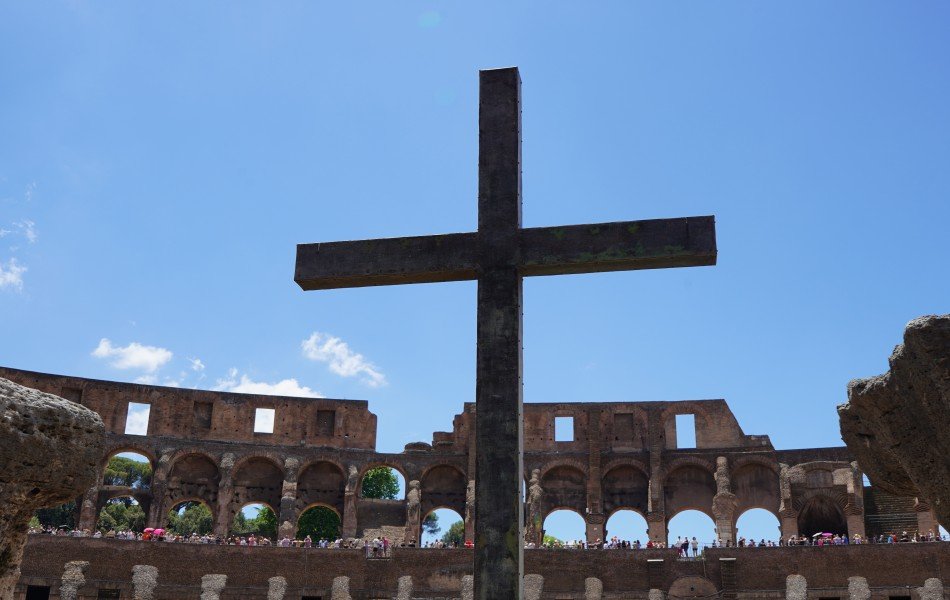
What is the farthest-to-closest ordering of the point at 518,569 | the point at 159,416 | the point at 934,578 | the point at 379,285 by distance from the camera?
the point at 159,416
the point at 934,578
the point at 379,285
the point at 518,569

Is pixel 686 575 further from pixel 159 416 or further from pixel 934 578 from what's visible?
pixel 159 416

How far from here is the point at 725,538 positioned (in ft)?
119

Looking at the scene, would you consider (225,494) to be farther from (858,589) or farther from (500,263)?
(500,263)

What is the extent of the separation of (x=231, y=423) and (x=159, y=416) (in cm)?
297

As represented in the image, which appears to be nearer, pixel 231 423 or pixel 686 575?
pixel 686 575

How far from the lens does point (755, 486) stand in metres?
38.7

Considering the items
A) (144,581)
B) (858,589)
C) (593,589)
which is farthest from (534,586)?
(144,581)

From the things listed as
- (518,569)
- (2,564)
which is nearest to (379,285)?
(518,569)

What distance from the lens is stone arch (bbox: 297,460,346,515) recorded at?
1588 inches

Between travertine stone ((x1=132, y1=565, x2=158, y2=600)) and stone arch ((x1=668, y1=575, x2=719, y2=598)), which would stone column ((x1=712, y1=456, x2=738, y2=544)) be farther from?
travertine stone ((x1=132, y1=565, x2=158, y2=600))

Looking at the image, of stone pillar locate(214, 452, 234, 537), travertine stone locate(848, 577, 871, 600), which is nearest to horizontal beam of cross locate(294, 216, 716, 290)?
travertine stone locate(848, 577, 871, 600)

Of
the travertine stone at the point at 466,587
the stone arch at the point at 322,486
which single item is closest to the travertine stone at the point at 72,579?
the stone arch at the point at 322,486

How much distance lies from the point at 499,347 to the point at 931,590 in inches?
1121

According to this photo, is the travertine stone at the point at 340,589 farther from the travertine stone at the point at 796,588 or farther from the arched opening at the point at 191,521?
the arched opening at the point at 191,521
